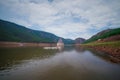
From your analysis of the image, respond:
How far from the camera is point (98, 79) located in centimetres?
1171

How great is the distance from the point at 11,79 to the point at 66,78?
23.2 ft

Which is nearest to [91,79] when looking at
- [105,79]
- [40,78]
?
[105,79]

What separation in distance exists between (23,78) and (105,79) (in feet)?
34.8

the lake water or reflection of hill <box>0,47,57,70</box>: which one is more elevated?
reflection of hill <box>0,47,57,70</box>

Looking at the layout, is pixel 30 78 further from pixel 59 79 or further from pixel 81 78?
pixel 81 78

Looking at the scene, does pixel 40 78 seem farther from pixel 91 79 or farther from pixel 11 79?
pixel 91 79

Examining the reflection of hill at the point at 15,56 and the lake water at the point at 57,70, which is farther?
the reflection of hill at the point at 15,56

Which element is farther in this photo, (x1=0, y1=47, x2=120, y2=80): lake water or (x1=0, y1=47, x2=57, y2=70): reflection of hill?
(x1=0, y1=47, x2=57, y2=70): reflection of hill

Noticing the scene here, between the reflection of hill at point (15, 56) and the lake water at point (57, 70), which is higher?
the reflection of hill at point (15, 56)

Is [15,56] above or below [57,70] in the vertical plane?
above

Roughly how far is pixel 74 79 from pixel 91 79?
218 centimetres

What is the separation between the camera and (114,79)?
1169 cm

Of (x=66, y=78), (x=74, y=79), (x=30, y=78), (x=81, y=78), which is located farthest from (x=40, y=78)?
(x=81, y=78)

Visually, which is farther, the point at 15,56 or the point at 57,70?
the point at 15,56
